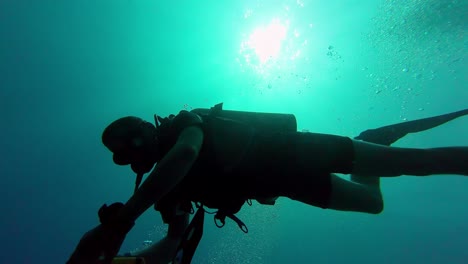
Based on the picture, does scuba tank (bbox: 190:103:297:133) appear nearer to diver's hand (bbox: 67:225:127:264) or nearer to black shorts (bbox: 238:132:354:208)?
black shorts (bbox: 238:132:354:208)

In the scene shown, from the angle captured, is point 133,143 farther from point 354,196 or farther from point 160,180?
point 354,196

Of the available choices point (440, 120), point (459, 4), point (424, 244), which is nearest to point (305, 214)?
point (424, 244)

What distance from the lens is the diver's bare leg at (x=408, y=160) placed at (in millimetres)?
2086

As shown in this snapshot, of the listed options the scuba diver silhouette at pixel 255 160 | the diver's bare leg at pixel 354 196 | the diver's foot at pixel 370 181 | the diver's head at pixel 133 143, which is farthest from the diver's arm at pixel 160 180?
the diver's foot at pixel 370 181

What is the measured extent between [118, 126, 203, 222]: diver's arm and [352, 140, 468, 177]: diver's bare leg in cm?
137

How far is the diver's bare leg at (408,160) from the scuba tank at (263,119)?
0.58 meters

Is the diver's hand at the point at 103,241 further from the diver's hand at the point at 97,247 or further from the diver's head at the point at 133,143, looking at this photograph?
the diver's head at the point at 133,143

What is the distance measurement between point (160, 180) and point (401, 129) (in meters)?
2.37

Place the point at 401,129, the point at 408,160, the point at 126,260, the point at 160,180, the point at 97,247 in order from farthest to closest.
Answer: the point at 401,129 < the point at 408,160 < the point at 126,260 < the point at 160,180 < the point at 97,247

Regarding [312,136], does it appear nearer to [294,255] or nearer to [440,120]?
[440,120]

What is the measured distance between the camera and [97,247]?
1.40m

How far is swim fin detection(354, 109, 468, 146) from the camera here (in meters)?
2.59

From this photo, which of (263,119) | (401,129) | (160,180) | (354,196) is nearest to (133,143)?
(160,180)

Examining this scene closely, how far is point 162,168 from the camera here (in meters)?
1.62
